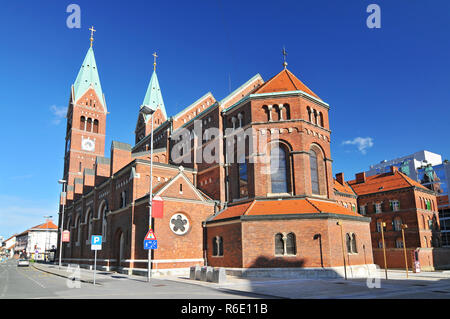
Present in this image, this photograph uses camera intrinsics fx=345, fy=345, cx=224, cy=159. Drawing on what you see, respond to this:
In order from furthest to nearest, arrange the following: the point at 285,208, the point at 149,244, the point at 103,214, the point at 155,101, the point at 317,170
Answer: the point at 155,101 < the point at 103,214 < the point at 317,170 < the point at 285,208 < the point at 149,244

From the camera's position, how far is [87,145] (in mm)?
70312

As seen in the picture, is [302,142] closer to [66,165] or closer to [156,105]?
[156,105]

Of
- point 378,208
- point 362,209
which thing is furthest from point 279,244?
point 362,209

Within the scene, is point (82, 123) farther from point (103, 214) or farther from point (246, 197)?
point (246, 197)

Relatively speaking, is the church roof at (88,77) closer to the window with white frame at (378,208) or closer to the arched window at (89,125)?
Result: the arched window at (89,125)

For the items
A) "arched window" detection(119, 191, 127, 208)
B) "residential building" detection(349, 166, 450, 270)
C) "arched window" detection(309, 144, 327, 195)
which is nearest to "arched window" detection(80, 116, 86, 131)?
"arched window" detection(119, 191, 127, 208)

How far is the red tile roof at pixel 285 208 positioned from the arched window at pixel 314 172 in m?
1.48

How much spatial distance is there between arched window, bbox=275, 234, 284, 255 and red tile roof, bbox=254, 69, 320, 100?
13565 mm

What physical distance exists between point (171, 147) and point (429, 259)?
3761cm

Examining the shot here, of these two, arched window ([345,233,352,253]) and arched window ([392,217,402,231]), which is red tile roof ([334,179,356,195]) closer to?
arched window ([392,217,402,231])

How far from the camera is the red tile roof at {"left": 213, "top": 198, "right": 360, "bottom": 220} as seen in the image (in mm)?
26945

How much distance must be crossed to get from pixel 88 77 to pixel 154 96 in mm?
16195

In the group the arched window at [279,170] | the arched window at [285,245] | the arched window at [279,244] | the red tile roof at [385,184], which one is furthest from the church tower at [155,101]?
the arched window at [285,245]

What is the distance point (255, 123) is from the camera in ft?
102
